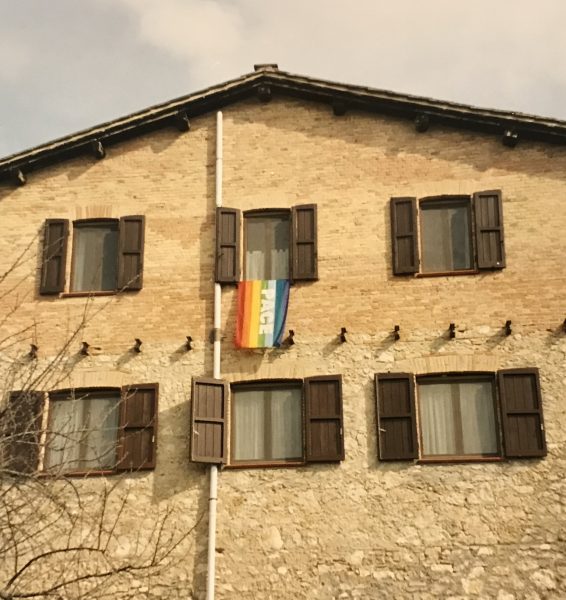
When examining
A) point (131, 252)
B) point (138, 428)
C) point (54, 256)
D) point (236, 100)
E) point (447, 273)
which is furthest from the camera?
point (236, 100)

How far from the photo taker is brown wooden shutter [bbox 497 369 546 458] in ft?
46.0

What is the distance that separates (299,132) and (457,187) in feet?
10.1

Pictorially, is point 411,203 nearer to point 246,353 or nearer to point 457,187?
point 457,187

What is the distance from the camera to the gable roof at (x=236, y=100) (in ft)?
54.0

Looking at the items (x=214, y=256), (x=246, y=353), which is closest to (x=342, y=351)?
(x=246, y=353)

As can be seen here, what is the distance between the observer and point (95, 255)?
1661 cm

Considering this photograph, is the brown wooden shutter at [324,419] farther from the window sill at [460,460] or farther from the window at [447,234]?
the window at [447,234]

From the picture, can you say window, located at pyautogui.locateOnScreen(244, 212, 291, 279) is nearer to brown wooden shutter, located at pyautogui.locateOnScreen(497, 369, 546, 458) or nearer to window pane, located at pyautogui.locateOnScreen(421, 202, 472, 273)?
window pane, located at pyautogui.locateOnScreen(421, 202, 472, 273)

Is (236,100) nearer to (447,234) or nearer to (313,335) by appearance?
(447,234)

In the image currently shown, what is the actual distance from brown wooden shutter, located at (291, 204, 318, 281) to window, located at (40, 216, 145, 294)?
2704 mm

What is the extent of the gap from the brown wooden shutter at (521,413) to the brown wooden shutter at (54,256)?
768 cm

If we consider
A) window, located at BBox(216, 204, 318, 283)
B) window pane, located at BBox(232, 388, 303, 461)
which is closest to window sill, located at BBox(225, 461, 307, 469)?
window pane, located at BBox(232, 388, 303, 461)

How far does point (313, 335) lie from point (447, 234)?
118 inches


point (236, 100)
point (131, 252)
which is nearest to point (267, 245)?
point (131, 252)
